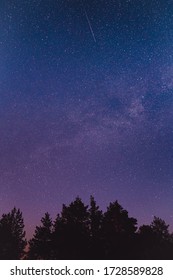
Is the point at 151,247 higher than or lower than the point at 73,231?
lower

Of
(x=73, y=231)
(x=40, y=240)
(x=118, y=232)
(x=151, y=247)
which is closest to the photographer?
(x=151, y=247)

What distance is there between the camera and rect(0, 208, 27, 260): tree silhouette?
51.7 m

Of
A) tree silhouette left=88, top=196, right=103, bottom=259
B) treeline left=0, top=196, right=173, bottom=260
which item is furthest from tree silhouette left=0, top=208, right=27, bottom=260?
tree silhouette left=88, top=196, right=103, bottom=259

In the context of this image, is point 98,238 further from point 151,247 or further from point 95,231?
point 151,247

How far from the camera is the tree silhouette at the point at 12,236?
51.7 metres

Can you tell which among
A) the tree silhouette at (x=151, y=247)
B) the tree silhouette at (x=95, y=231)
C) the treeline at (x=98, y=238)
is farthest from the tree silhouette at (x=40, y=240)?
the tree silhouette at (x=151, y=247)

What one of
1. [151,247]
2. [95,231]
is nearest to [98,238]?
[95,231]

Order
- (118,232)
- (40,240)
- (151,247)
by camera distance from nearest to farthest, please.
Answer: (151,247) < (118,232) < (40,240)

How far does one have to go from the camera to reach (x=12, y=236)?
197 ft

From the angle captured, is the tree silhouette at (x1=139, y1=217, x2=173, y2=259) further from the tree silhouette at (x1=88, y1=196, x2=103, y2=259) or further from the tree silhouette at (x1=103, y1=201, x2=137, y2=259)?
the tree silhouette at (x1=88, y1=196, x2=103, y2=259)

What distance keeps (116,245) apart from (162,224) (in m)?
29.4

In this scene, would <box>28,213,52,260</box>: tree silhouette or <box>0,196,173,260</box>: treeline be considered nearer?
<box>0,196,173,260</box>: treeline

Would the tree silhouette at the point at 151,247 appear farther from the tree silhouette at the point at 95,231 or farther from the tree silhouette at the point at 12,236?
the tree silhouette at the point at 12,236
